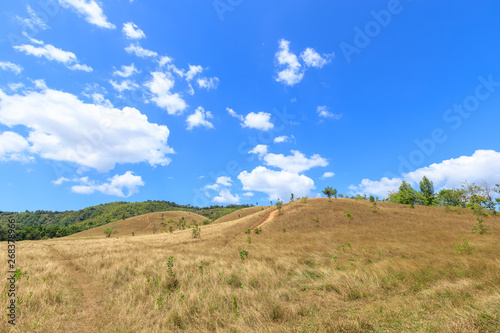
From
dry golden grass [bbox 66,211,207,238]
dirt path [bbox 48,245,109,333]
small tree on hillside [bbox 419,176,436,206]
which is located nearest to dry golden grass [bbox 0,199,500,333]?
dirt path [bbox 48,245,109,333]

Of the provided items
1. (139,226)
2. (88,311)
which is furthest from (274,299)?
(139,226)

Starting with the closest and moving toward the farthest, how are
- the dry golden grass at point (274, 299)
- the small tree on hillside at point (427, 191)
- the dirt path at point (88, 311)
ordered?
the dry golden grass at point (274, 299) < the dirt path at point (88, 311) < the small tree on hillside at point (427, 191)

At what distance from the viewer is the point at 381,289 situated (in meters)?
6.60

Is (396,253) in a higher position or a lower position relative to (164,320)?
lower

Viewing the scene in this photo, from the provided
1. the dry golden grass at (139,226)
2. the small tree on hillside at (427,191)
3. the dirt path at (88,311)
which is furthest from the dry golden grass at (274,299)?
the small tree on hillside at (427,191)

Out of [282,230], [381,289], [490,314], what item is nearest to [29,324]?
[381,289]

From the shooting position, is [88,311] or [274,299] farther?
[88,311]

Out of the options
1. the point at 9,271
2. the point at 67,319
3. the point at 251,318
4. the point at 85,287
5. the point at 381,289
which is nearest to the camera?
the point at 251,318

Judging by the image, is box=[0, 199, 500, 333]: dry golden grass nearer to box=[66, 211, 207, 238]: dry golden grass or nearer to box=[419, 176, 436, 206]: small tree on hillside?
box=[66, 211, 207, 238]: dry golden grass

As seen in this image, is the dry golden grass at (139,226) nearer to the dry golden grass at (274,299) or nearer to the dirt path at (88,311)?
the dirt path at (88,311)

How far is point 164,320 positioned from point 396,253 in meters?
14.7

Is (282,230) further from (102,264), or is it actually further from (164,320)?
(164,320)

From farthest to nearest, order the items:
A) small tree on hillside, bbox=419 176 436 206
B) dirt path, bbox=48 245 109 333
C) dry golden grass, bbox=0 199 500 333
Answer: small tree on hillside, bbox=419 176 436 206, dirt path, bbox=48 245 109 333, dry golden grass, bbox=0 199 500 333

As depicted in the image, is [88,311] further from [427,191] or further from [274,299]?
[427,191]
